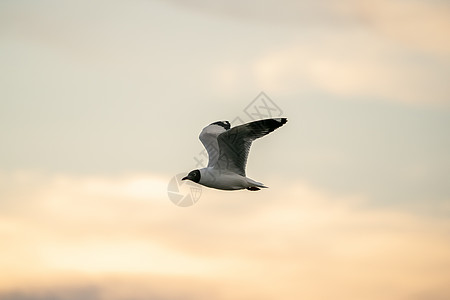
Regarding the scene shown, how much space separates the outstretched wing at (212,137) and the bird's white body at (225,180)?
930mm

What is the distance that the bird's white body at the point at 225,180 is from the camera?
123 feet

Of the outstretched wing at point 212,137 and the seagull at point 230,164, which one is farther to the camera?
the outstretched wing at point 212,137

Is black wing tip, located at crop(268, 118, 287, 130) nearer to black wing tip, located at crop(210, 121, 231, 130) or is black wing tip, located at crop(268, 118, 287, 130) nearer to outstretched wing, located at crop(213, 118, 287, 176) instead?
outstretched wing, located at crop(213, 118, 287, 176)

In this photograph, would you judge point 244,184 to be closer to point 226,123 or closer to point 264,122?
point 264,122

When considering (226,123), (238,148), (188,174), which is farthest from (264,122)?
(226,123)

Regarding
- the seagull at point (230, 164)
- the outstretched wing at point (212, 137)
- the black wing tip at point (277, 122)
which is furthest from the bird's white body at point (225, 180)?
the black wing tip at point (277, 122)

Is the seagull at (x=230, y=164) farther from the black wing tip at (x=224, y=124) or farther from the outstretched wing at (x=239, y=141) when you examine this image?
the black wing tip at (x=224, y=124)

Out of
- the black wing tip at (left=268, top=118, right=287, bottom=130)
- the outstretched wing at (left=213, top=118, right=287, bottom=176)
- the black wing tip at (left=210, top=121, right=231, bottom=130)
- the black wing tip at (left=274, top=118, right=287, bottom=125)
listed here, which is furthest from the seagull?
the black wing tip at (left=210, top=121, right=231, bottom=130)

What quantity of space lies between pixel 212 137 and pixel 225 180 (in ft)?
13.4

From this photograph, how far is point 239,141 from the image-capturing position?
36.6m

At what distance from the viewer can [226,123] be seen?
4366cm

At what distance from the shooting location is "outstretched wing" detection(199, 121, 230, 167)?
129 feet

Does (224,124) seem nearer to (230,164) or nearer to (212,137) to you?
(212,137)

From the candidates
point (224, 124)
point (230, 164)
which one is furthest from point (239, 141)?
point (224, 124)
